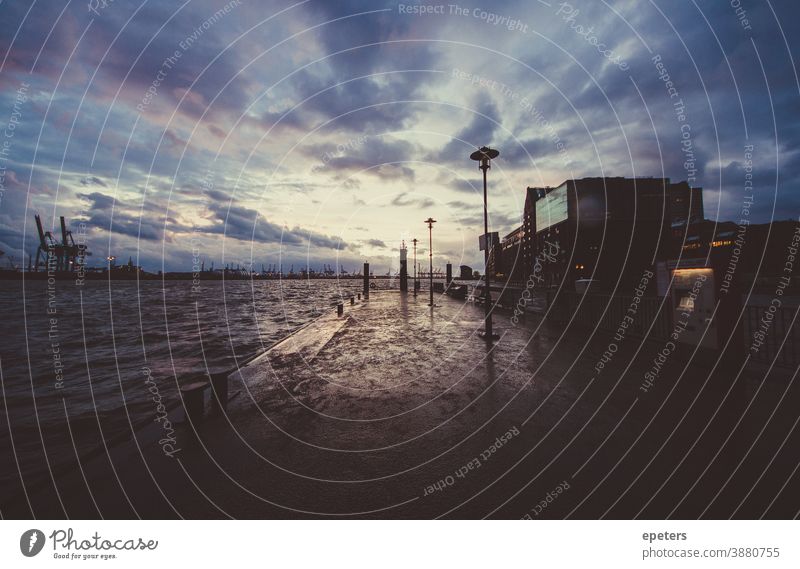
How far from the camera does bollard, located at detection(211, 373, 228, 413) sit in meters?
5.61

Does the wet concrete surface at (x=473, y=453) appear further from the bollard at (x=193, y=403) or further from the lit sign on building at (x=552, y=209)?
the lit sign on building at (x=552, y=209)

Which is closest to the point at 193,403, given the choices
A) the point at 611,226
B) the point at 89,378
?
the point at 89,378

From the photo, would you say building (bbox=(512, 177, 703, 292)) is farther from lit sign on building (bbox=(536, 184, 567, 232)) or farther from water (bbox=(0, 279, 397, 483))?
water (bbox=(0, 279, 397, 483))

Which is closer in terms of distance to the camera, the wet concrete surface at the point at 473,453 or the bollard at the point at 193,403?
the wet concrete surface at the point at 473,453

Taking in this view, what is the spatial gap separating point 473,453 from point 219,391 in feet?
14.6

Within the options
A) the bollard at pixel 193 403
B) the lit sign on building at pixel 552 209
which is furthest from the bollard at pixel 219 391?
the lit sign on building at pixel 552 209

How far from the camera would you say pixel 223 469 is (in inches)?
147

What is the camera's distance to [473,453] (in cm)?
401

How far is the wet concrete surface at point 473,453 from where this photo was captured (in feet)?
10.3

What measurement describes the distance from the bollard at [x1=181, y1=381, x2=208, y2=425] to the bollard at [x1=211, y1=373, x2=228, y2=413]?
459 millimetres

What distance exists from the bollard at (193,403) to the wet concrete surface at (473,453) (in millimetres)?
210

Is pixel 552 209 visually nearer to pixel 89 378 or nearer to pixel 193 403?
pixel 89 378

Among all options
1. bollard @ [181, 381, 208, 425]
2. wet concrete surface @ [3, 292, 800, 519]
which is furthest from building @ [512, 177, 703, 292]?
bollard @ [181, 381, 208, 425]

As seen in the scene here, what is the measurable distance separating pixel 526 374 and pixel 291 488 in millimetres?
5718
